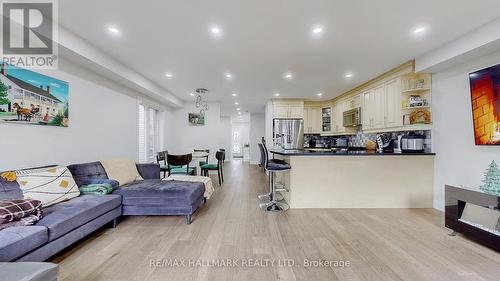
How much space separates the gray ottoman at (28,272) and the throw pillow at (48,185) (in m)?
1.30

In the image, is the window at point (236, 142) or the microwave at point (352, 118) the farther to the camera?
the window at point (236, 142)

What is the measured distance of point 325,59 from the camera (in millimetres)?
3602

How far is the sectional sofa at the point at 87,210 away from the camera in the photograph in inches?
67.4

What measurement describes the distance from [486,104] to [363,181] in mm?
1860

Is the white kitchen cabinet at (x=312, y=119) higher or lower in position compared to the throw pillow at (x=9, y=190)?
higher

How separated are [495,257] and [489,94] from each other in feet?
6.22

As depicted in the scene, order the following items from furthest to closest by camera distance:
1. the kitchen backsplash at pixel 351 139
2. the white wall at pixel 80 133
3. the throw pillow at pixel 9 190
A: the kitchen backsplash at pixel 351 139
the white wall at pixel 80 133
the throw pillow at pixel 9 190

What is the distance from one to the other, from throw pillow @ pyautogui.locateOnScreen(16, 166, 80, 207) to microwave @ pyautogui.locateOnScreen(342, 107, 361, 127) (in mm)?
5662

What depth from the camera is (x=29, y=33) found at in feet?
8.31

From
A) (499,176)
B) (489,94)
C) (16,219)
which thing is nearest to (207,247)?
(16,219)

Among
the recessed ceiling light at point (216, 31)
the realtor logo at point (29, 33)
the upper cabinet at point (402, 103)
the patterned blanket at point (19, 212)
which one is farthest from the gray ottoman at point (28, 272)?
the upper cabinet at point (402, 103)

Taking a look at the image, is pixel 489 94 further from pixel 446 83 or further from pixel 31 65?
pixel 31 65

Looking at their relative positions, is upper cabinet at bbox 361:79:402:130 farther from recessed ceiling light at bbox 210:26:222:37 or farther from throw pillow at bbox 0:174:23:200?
throw pillow at bbox 0:174:23:200

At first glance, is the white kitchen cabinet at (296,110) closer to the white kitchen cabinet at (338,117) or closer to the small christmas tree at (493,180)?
the white kitchen cabinet at (338,117)
